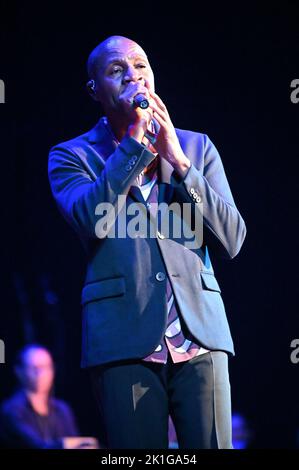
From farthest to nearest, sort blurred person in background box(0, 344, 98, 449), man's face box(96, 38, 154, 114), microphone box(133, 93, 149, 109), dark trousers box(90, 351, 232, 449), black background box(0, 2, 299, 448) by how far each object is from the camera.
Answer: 1. blurred person in background box(0, 344, 98, 449)
2. black background box(0, 2, 299, 448)
3. man's face box(96, 38, 154, 114)
4. microphone box(133, 93, 149, 109)
5. dark trousers box(90, 351, 232, 449)

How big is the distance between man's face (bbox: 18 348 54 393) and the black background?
212 mm

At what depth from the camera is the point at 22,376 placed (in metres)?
5.00

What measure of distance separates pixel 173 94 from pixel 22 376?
1.98 m

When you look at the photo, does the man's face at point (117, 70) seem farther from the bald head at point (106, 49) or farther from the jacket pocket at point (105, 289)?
the jacket pocket at point (105, 289)

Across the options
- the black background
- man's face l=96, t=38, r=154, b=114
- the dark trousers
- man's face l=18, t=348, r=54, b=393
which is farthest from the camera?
man's face l=18, t=348, r=54, b=393

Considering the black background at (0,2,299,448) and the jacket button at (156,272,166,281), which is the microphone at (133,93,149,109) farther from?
the black background at (0,2,299,448)

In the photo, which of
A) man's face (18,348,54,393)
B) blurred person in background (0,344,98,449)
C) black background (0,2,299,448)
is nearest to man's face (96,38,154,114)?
black background (0,2,299,448)

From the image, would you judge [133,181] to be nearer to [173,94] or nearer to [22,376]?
[173,94]

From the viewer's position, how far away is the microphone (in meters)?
2.07

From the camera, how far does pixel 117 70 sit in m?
2.26

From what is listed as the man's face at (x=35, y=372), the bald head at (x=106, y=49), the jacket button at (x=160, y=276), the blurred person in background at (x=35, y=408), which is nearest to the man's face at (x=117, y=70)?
the bald head at (x=106, y=49)

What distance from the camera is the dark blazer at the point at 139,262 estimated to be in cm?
198

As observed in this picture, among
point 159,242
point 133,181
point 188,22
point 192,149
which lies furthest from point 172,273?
point 188,22

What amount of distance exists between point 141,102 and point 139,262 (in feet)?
1.34
